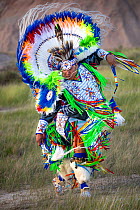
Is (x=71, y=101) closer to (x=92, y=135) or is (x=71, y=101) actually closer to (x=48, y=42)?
(x=92, y=135)

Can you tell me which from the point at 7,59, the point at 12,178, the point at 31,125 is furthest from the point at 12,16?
the point at 12,178

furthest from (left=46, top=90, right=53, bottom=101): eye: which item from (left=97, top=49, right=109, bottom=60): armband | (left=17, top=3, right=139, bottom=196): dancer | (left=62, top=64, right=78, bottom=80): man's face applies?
(left=97, top=49, right=109, bottom=60): armband

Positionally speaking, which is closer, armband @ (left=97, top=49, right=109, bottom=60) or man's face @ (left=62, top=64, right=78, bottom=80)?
man's face @ (left=62, top=64, right=78, bottom=80)

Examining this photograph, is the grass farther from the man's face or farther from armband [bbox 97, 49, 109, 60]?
the man's face

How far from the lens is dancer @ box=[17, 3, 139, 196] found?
14.1 feet

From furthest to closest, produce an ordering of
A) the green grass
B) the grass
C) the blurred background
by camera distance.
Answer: the green grass < the blurred background < the grass

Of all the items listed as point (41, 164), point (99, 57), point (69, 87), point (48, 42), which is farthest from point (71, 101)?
point (41, 164)

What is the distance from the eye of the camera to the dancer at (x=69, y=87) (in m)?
4.30

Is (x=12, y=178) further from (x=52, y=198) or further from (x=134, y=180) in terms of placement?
(x=134, y=180)

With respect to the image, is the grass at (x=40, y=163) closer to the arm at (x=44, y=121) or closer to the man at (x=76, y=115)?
the man at (x=76, y=115)

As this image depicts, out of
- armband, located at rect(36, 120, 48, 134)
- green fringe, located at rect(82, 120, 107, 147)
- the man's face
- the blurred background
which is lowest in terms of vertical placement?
the blurred background

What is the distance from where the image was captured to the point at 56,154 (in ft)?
14.7

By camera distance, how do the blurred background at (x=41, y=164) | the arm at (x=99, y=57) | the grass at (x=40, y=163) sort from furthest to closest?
the arm at (x=99, y=57) → the blurred background at (x=41, y=164) → the grass at (x=40, y=163)

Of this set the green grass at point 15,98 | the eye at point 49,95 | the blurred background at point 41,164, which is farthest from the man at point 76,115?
the green grass at point 15,98
